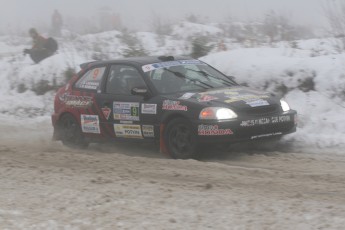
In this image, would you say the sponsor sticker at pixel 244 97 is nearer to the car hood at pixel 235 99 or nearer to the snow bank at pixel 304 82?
the car hood at pixel 235 99

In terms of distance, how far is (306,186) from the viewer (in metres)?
5.58

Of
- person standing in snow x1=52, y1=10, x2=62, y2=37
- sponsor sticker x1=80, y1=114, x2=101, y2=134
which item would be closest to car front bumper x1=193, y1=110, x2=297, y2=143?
sponsor sticker x1=80, y1=114, x2=101, y2=134

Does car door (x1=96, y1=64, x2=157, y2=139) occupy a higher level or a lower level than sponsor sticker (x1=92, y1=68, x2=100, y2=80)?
lower

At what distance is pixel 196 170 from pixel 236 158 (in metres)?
1.05

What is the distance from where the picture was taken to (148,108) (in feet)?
24.8

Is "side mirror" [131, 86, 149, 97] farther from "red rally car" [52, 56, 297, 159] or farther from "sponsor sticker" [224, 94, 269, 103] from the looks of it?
Result: "sponsor sticker" [224, 94, 269, 103]

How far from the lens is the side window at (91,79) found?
27.6ft

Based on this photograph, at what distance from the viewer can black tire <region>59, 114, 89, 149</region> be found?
870 cm

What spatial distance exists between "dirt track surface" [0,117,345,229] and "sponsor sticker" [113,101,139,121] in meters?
0.55

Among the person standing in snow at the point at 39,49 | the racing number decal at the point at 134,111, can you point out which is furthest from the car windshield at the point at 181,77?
the person standing in snow at the point at 39,49

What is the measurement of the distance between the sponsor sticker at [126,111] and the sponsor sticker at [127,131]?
113 mm

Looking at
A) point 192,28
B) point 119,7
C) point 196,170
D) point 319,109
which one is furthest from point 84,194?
point 119,7

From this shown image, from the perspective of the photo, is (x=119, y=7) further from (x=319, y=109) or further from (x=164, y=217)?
(x=164, y=217)

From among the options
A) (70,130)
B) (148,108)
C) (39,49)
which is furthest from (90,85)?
(39,49)
